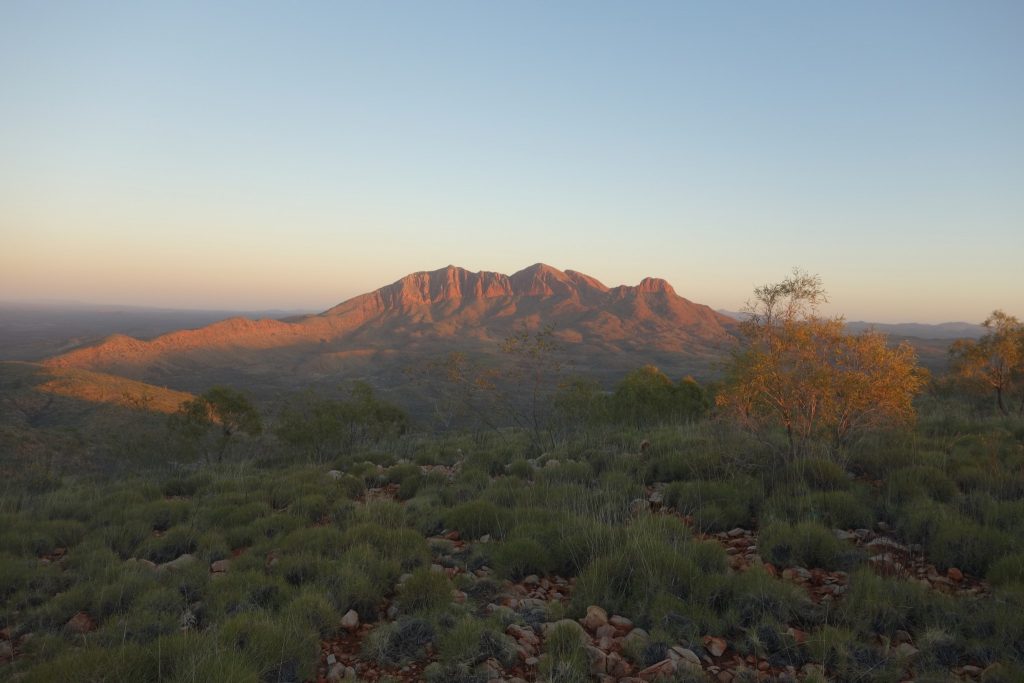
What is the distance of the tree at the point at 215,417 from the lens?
94.4ft

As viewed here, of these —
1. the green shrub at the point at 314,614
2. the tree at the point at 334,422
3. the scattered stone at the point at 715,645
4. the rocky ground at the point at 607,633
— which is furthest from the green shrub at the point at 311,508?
the tree at the point at 334,422

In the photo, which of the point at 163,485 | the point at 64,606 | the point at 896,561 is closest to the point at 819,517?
the point at 896,561

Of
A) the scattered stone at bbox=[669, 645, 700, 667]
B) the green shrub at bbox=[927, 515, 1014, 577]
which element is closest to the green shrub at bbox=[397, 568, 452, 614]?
the scattered stone at bbox=[669, 645, 700, 667]

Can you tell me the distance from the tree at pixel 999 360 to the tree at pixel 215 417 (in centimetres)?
3397

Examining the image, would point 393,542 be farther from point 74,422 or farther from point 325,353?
point 325,353

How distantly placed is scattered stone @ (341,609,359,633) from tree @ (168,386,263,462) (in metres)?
27.6

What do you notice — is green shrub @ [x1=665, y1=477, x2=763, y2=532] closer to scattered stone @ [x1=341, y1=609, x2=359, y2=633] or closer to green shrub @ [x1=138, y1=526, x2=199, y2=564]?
scattered stone @ [x1=341, y1=609, x2=359, y2=633]

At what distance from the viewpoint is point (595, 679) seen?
12.4 ft

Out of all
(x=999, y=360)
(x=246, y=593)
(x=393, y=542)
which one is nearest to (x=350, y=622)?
(x=246, y=593)

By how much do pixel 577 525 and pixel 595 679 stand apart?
2.60 metres

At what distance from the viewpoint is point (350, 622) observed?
4.76m

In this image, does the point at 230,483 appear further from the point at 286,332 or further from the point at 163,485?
the point at 286,332

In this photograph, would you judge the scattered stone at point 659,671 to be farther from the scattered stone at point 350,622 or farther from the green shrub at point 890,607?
the scattered stone at point 350,622

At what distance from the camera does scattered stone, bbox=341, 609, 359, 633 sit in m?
4.76
